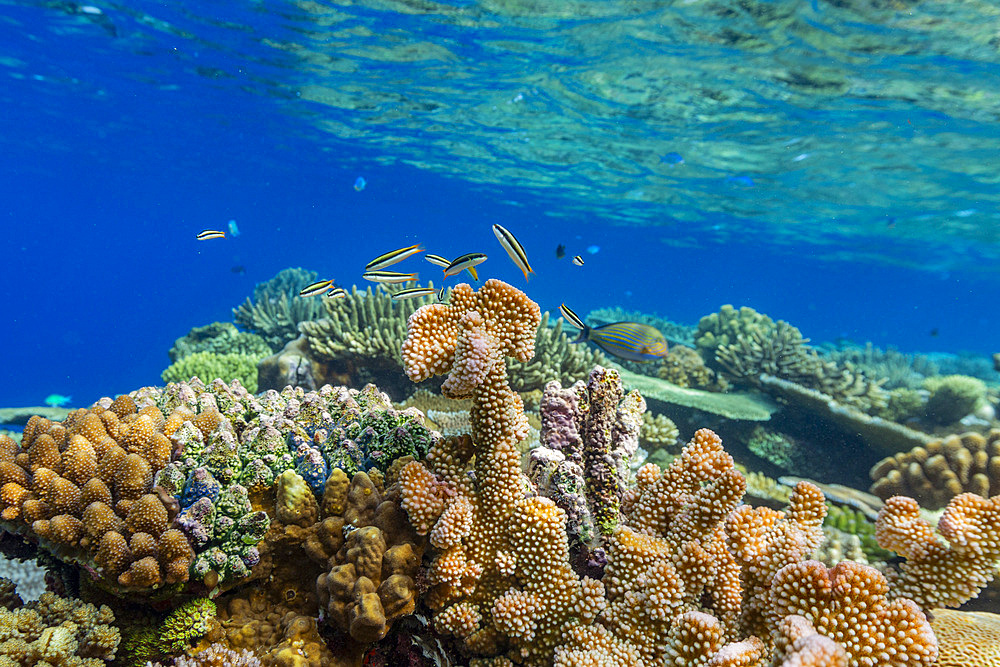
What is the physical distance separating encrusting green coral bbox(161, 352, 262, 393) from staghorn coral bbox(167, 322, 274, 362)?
1567mm

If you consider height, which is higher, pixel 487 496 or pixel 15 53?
pixel 15 53

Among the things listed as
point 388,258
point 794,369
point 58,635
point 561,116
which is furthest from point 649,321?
point 58,635

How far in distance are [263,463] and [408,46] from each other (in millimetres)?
17799

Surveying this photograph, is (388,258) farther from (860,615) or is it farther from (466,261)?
(860,615)

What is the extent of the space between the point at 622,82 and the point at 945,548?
1811cm

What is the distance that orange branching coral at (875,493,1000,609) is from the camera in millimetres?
1785

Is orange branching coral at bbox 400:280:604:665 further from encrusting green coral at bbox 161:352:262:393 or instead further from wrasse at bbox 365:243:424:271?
encrusting green coral at bbox 161:352:262:393

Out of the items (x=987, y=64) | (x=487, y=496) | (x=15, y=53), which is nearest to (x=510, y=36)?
(x=987, y=64)

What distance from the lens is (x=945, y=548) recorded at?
1.87 meters

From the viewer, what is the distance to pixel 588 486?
2934mm

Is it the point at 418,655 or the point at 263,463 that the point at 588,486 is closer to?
the point at 418,655

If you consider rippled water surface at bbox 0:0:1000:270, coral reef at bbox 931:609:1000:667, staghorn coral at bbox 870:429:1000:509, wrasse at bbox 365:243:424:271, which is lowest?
coral reef at bbox 931:609:1000:667

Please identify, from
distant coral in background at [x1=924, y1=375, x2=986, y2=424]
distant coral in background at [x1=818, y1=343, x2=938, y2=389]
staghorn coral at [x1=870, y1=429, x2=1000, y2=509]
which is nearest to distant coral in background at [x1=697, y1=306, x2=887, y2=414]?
distant coral in background at [x1=924, y1=375, x2=986, y2=424]

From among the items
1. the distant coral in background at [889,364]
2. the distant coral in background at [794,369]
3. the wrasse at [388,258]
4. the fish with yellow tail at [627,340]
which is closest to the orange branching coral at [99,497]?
the wrasse at [388,258]
